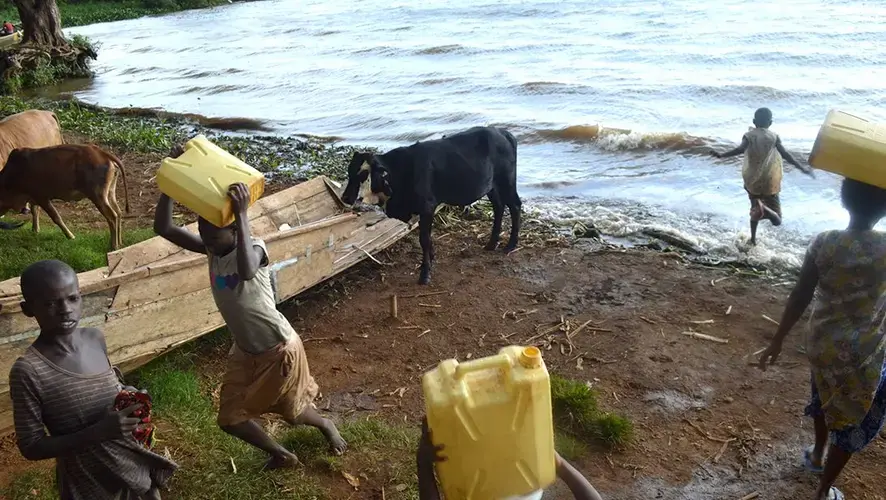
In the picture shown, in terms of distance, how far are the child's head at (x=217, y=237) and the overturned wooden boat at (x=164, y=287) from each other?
164 centimetres

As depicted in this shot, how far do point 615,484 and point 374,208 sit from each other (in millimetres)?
4510

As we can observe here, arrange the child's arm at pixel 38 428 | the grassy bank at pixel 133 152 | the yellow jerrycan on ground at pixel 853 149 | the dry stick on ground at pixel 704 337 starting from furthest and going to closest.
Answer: the grassy bank at pixel 133 152 → the dry stick on ground at pixel 704 337 → the yellow jerrycan on ground at pixel 853 149 → the child's arm at pixel 38 428

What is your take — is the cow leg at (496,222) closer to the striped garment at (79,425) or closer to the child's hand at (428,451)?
the striped garment at (79,425)

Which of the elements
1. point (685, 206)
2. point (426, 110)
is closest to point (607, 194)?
point (685, 206)

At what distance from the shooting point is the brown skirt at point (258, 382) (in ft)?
12.3

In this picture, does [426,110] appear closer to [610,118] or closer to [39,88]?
[610,118]

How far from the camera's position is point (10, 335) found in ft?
14.2

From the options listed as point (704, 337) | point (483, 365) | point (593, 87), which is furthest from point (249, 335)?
point (593, 87)

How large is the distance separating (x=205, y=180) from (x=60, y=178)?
4.95m

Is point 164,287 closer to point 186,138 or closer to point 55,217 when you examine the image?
point 55,217

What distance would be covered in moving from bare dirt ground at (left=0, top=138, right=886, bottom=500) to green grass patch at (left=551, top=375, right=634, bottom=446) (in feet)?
0.37

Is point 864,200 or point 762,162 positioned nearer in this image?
point 864,200

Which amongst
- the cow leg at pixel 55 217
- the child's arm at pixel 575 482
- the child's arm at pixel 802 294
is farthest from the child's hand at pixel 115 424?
the cow leg at pixel 55 217

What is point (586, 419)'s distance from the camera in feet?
15.6
